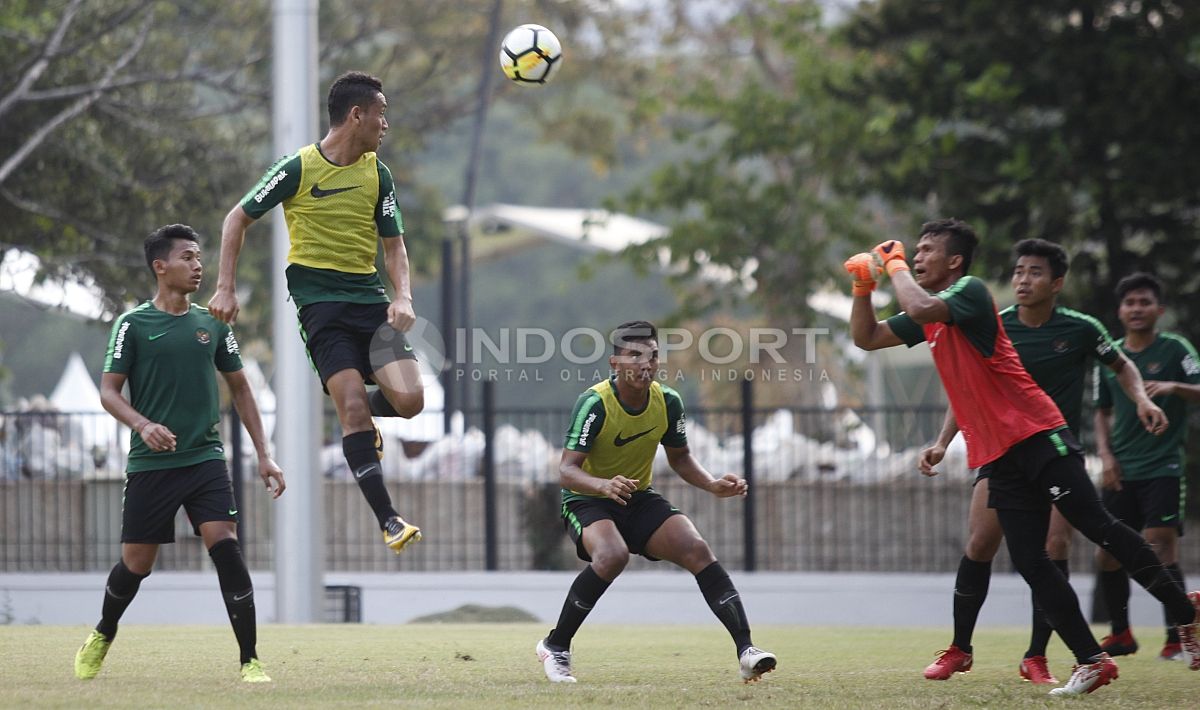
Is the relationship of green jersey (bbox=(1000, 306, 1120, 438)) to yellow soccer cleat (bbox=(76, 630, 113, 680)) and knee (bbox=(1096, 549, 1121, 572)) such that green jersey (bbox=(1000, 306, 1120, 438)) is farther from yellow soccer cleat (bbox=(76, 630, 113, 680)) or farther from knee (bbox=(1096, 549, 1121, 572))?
yellow soccer cleat (bbox=(76, 630, 113, 680))

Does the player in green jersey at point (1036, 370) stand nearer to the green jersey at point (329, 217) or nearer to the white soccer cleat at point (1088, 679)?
the white soccer cleat at point (1088, 679)

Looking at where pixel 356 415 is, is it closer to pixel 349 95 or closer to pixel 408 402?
pixel 408 402

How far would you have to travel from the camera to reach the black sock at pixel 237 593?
7215 millimetres

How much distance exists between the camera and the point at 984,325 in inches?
275

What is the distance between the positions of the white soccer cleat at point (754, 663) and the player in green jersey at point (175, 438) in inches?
89.0

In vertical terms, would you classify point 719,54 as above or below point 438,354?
above

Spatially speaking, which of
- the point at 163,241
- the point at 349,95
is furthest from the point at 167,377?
the point at 349,95

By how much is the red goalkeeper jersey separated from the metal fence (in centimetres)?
933

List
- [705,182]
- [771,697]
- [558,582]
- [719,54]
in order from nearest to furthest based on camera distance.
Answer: [771,697] < [558,582] < [705,182] < [719,54]

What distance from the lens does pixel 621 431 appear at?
7.50 metres

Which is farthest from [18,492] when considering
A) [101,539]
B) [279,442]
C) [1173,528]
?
[1173,528]

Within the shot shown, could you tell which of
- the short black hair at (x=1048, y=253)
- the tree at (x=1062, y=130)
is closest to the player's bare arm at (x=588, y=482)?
the short black hair at (x=1048, y=253)

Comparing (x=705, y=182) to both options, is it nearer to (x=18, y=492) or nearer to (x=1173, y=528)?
(x=18, y=492)

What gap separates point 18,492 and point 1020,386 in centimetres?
1313
